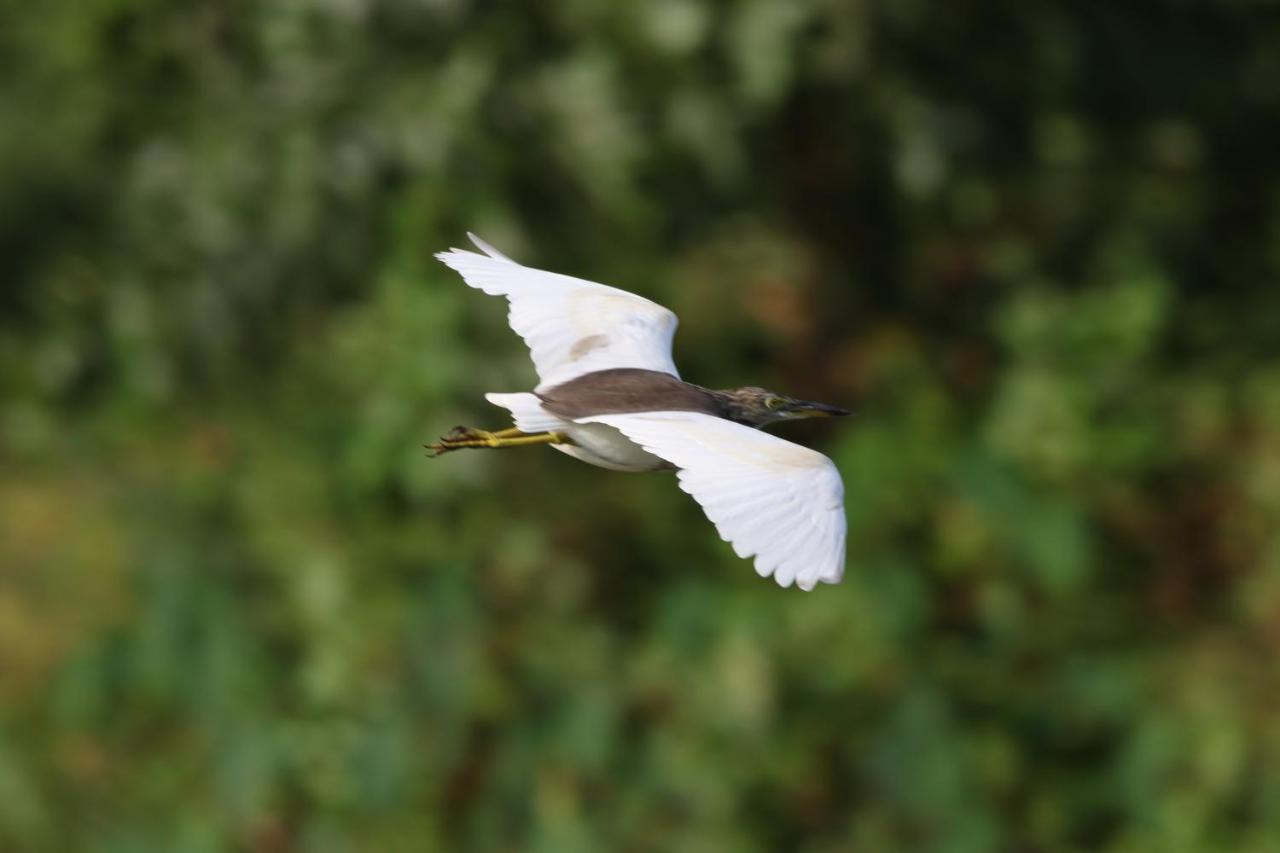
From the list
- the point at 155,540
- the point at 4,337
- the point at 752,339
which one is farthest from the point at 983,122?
the point at 4,337

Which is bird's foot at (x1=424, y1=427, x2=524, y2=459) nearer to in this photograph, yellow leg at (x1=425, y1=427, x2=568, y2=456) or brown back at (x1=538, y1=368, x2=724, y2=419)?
yellow leg at (x1=425, y1=427, x2=568, y2=456)

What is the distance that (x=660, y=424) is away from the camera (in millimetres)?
3176

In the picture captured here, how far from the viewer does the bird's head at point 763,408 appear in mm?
3660

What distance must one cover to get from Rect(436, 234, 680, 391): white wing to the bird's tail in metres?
0.20

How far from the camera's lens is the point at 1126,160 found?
7.64 m

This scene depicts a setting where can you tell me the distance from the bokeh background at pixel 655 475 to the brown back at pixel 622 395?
9.75 ft

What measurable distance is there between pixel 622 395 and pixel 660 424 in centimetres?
14

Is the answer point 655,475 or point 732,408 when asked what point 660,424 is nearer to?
point 732,408

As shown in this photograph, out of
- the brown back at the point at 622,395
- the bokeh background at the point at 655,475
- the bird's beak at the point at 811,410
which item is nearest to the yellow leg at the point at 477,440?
the brown back at the point at 622,395

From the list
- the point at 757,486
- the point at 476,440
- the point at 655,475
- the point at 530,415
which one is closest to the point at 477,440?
the point at 476,440

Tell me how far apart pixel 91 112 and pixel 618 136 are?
7.39 ft

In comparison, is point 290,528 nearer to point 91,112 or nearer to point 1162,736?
point 91,112

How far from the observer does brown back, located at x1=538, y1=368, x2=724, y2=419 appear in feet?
10.6

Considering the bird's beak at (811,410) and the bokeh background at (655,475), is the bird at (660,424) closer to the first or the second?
the bird's beak at (811,410)
